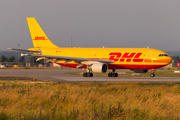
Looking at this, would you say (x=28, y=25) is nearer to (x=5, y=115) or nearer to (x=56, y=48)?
(x=56, y=48)

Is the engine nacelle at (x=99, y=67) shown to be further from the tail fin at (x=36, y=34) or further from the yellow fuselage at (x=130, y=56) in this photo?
the tail fin at (x=36, y=34)

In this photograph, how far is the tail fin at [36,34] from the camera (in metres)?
48.9

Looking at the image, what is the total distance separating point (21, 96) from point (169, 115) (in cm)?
848

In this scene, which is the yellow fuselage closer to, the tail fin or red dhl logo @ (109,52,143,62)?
red dhl logo @ (109,52,143,62)

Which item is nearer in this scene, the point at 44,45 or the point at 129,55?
the point at 129,55

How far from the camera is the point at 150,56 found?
3941cm

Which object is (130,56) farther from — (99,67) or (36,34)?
(36,34)

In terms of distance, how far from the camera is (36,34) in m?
49.3

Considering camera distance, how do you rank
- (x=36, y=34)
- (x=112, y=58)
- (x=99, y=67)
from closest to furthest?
1. (x=99, y=67)
2. (x=112, y=58)
3. (x=36, y=34)

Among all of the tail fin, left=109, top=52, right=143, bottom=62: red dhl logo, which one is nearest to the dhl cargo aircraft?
left=109, top=52, right=143, bottom=62: red dhl logo

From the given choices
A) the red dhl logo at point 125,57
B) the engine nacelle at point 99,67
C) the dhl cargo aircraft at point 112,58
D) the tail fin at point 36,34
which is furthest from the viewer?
the tail fin at point 36,34

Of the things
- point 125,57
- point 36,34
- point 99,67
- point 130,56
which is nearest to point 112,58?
point 125,57

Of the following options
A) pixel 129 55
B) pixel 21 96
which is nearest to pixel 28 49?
pixel 129 55

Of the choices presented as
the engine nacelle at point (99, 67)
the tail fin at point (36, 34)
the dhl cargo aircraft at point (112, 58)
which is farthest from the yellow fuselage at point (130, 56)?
the tail fin at point (36, 34)
